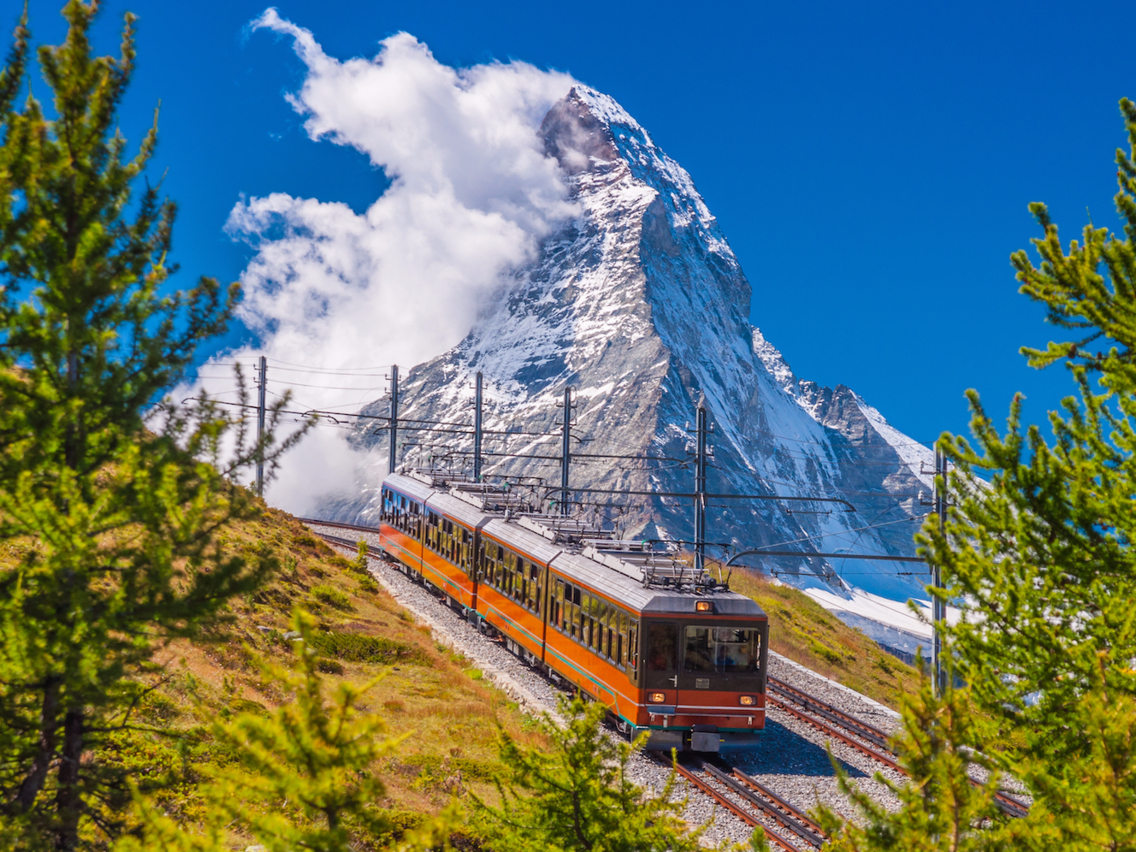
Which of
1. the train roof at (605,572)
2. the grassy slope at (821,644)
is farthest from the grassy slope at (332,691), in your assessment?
the grassy slope at (821,644)

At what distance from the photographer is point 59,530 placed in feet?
16.9

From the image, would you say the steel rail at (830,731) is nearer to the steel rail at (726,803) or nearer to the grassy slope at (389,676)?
the steel rail at (726,803)

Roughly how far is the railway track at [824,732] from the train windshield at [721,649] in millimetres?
1744

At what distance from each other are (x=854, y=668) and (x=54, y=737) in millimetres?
29063

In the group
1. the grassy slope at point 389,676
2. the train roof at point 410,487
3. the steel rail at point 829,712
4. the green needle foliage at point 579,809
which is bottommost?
the steel rail at point 829,712

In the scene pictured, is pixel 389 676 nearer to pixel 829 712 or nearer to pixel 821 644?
pixel 829 712

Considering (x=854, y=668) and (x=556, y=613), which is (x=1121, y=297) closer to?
(x=556, y=613)

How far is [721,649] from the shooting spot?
15.4 m

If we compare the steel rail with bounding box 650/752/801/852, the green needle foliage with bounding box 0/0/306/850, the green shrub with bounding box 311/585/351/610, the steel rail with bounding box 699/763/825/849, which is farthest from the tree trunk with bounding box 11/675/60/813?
the green shrub with bounding box 311/585/351/610

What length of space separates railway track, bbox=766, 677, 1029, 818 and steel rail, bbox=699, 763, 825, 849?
2893mm

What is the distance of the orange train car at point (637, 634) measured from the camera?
49.3ft

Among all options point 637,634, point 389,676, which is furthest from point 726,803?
point 389,676

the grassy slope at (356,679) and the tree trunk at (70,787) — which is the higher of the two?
the tree trunk at (70,787)

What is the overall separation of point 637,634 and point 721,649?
63.0 inches
